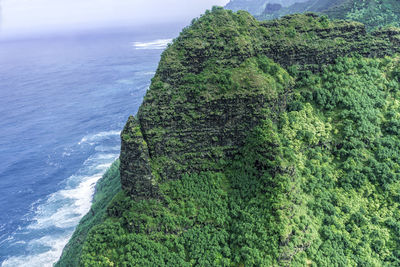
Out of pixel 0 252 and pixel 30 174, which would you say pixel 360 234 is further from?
pixel 30 174

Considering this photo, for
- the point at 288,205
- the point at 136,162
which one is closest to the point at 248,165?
the point at 288,205

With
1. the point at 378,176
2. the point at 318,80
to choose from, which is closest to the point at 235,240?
the point at 378,176

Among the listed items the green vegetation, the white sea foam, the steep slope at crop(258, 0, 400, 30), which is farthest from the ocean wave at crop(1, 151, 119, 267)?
the steep slope at crop(258, 0, 400, 30)

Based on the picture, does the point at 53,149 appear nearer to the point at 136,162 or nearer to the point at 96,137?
the point at 96,137

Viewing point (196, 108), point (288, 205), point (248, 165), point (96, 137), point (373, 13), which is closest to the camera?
point (288, 205)

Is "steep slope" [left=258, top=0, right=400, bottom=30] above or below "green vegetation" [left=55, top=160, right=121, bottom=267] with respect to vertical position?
above

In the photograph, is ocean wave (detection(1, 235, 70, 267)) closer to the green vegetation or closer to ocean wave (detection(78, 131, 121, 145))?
the green vegetation

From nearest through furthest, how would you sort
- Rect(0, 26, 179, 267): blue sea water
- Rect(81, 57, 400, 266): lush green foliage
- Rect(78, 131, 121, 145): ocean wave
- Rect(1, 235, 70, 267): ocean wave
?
Rect(81, 57, 400, 266): lush green foliage → Rect(1, 235, 70, 267): ocean wave → Rect(0, 26, 179, 267): blue sea water → Rect(78, 131, 121, 145): ocean wave
